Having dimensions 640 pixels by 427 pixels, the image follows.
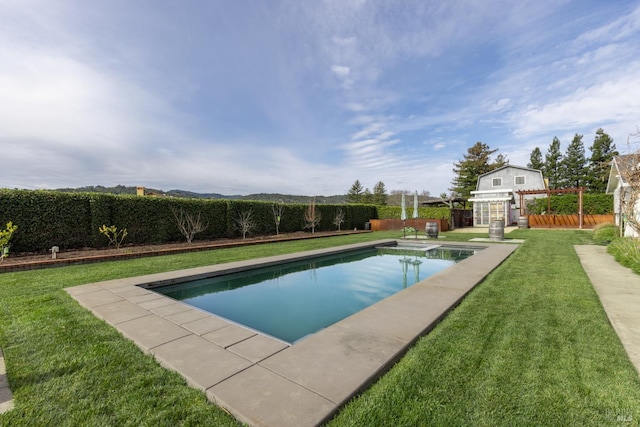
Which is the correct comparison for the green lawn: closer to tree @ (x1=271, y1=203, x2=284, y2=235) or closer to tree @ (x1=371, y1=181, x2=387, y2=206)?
tree @ (x1=271, y1=203, x2=284, y2=235)

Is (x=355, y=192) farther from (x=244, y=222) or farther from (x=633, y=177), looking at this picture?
(x=633, y=177)

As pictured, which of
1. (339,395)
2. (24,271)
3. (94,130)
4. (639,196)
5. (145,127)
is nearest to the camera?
(339,395)

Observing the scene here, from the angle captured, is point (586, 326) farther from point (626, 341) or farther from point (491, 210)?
point (491, 210)

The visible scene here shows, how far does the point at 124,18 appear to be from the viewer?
316 inches

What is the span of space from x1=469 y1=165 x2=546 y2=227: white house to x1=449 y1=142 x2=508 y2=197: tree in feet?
23.8

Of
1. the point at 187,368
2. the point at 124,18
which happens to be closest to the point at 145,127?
the point at 124,18

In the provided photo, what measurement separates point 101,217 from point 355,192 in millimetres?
39209

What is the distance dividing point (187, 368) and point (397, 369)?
187 centimetres

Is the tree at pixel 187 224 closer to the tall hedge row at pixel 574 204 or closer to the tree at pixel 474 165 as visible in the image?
the tall hedge row at pixel 574 204

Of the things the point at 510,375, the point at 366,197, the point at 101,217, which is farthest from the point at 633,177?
the point at 366,197

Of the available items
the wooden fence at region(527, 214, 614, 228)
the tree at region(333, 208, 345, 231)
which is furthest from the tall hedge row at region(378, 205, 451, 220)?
the wooden fence at region(527, 214, 614, 228)

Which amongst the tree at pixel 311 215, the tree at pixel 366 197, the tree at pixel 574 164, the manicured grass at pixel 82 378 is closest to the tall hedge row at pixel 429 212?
the tree at pixel 311 215

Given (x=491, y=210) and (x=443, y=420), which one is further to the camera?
(x=491, y=210)

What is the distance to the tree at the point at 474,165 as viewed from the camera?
131 ft
